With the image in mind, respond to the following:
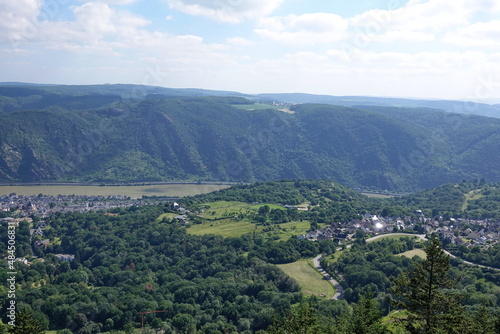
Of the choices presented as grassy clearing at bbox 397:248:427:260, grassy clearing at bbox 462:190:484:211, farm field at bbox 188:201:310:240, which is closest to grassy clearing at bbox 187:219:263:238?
farm field at bbox 188:201:310:240

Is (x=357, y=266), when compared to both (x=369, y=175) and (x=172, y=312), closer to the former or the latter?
(x=172, y=312)

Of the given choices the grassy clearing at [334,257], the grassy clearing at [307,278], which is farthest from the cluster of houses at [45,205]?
the grassy clearing at [334,257]

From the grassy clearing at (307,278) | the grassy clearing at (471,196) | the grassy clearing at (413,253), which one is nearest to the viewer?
the grassy clearing at (307,278)

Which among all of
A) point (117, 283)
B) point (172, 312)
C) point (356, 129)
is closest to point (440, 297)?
point (172, 312)

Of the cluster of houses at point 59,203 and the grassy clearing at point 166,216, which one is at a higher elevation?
the grassy clearing at point 166,216

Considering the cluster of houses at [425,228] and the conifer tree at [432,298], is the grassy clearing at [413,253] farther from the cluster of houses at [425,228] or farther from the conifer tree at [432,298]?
the conifer tree at [432,298]

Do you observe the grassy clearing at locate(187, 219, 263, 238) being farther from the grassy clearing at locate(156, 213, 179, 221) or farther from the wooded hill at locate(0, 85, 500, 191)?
the wooded hill at locate(0, 85, 500, 191)

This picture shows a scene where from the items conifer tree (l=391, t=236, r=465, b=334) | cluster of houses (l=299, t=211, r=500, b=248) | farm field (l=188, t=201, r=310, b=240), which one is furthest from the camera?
farm field (l=188, t=201, r=310, b=240)
